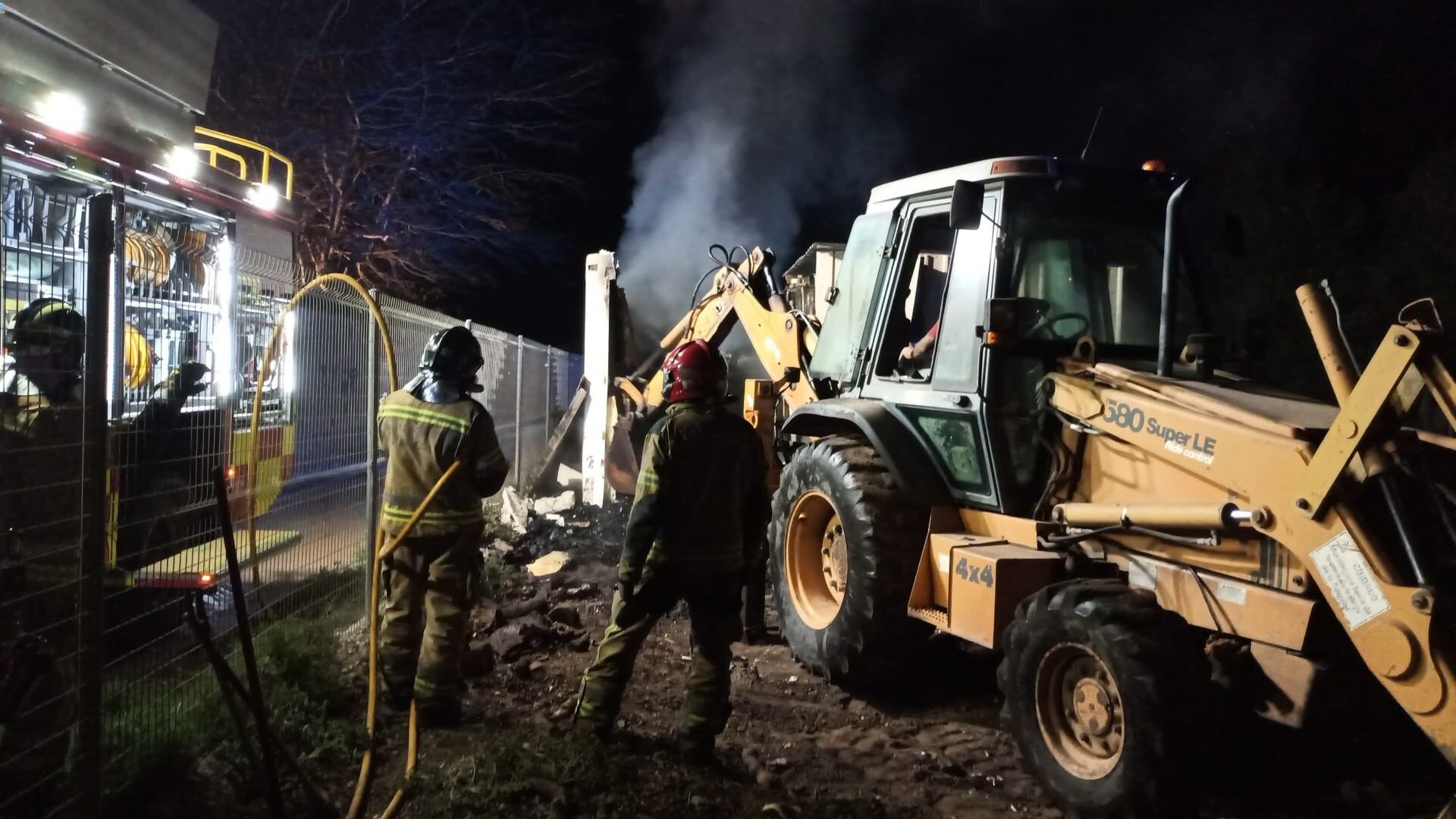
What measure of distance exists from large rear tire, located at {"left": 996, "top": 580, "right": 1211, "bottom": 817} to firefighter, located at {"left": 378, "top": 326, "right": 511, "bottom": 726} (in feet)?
8.21

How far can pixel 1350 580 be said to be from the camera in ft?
11.0

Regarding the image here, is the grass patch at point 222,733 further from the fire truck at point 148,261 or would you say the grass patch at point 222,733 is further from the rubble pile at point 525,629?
the rubble pile at point 525,629

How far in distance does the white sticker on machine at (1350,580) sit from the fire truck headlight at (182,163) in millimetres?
4926

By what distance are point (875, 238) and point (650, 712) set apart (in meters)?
2.96

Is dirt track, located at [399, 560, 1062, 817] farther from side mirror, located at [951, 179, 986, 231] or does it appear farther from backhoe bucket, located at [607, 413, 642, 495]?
backhoe bucket, located at [607, 413, 642, 495]

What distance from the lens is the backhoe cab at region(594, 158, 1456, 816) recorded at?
3.36 meters

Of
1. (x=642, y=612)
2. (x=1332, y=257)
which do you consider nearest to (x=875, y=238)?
(x=642, y=612)

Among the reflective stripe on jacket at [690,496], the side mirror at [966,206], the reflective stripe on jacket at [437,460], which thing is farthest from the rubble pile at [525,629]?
the side mirror at [966,206]

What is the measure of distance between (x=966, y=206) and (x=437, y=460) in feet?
9.03

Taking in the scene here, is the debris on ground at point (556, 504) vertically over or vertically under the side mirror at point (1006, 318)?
under

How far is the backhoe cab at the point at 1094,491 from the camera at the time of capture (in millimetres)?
3363

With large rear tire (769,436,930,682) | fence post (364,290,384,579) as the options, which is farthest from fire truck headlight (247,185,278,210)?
large rear tire (769,436,930,682)

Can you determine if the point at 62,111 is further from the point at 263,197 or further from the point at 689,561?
the point at 689,561

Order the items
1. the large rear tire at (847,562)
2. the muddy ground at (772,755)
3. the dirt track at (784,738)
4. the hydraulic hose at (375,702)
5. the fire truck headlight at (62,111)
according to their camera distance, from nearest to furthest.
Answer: the fire truck headlight at (62,111)
the hydraulic hose at (375,702)
the muddy ground at (772,755)
the dirt track at (784,738)
the large rear tire at (847,562)
